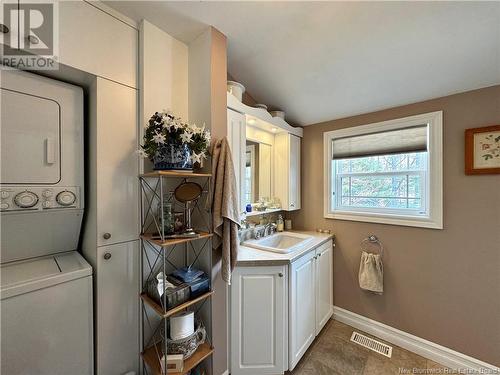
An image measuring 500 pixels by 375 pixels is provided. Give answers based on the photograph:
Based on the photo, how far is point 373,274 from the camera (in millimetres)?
1941

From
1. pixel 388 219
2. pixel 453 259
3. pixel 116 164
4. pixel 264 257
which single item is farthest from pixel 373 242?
pixel 116 164

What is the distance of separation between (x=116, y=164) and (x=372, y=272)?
2223 millimetres

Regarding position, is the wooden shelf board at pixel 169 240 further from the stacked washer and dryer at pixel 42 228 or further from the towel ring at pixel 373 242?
the towel ring at pixel 373 242

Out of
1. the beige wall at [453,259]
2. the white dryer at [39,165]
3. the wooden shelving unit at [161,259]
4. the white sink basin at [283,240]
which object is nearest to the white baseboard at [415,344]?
the beige wall at [453,259]

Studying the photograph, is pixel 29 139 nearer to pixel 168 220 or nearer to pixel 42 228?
pixel 42 228

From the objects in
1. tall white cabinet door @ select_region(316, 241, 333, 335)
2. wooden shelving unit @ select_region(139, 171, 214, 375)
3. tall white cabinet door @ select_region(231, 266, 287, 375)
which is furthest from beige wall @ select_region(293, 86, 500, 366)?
wooden shelving unit @ select_region(139, 171, 214, 375)

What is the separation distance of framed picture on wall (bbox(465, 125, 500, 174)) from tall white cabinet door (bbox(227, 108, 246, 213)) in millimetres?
1702

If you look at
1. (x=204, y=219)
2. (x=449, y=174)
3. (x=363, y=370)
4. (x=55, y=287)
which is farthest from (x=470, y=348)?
(x=55, y=287)

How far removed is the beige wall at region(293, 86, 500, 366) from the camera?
5.06 feet

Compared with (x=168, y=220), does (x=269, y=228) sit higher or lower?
lower

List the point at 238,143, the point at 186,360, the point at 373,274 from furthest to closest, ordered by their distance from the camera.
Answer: the point at 373,274
the point at 238,143
the point at 186,360

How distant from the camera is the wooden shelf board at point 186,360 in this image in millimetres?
1130

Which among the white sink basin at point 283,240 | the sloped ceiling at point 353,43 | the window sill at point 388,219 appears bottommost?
the white sink basin at point 283,240

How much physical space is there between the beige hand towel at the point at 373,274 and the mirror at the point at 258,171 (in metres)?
1.14
